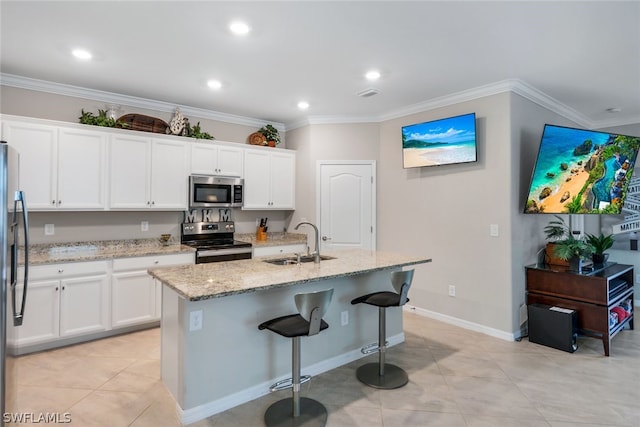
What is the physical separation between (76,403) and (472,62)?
13.7ft

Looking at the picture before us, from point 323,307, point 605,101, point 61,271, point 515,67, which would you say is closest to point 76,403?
point 61,271

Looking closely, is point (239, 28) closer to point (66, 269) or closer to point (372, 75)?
point (372, 75)

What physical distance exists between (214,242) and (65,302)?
174 cm

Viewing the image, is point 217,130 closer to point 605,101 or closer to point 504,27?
point 504,27

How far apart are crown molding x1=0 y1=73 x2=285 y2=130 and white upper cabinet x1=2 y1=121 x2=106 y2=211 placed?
54 centimetres

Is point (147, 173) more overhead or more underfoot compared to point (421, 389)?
more overhead

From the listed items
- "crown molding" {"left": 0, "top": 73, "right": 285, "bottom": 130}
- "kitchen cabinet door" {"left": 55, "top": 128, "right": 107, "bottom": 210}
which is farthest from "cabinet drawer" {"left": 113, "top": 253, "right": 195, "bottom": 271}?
"crown molding" {"left": 0, "top": 73, "right": 285, "bottom": 130}

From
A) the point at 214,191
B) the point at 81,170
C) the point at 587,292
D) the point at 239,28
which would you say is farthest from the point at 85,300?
the point at 587,292

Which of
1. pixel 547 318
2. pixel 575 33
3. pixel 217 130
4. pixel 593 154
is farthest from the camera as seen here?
pixel 217 130

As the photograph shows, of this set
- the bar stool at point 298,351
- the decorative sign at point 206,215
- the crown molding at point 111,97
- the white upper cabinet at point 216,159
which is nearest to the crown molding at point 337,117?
the crown molding at point 111,97

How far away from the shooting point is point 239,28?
8.66 feet

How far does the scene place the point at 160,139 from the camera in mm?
4219

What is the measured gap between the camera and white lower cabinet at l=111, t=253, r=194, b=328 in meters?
3.68

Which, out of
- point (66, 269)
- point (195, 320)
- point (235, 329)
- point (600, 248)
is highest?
point (600, 248)
